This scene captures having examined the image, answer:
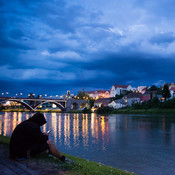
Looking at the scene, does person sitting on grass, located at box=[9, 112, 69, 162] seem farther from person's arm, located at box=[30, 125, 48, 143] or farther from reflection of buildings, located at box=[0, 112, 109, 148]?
reflection of buildings, located at box=[0, 112, 109, 148]

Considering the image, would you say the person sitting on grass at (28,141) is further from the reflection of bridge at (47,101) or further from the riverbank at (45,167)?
the reflection of bridge at (47,101)

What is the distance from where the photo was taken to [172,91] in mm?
96375

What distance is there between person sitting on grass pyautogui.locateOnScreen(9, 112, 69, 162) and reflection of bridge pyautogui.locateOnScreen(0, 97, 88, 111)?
3380 inches

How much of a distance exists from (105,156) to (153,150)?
129 inches

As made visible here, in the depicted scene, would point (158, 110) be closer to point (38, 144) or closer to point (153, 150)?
point (153, 150)

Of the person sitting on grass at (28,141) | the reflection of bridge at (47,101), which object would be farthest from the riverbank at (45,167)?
the reflection of bridge at (47,101)

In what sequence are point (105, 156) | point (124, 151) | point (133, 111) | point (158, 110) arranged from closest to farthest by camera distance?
point (105, 156) < point (124, 151) < point (158, 110) < point (133, 111)

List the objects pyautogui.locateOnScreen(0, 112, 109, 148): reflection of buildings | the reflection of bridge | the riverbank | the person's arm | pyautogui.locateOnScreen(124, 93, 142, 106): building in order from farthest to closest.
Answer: pyautogui.locateOnScreen(124, 93, 142, 106): building, the reflection of bridge, pyautogui.locateOnScreen(0, 112, 109, 148): reflection of buildings, the person's arm, the riverbank

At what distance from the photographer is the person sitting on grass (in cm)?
609

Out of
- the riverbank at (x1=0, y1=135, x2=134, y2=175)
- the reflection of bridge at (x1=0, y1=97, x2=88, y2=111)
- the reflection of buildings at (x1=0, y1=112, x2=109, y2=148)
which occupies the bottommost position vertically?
the reflection of buildings at (x1=0, y1=112, x2=109, y2=148)

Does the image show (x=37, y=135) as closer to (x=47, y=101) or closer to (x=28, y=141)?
(x=28, y=141)

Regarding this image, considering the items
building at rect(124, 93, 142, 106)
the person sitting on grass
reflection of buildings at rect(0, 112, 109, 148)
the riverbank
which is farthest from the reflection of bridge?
the riverbank

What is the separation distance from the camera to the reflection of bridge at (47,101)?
89387 mm

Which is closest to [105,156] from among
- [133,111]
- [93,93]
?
[133,111]
